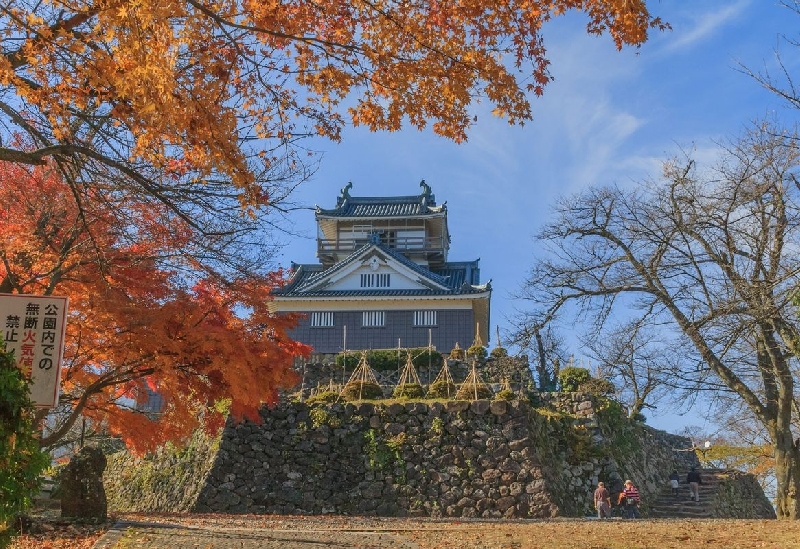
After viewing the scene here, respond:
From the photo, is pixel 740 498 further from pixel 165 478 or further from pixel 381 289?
pixel 165 478

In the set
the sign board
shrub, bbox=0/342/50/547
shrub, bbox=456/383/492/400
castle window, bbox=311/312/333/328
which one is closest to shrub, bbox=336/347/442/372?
castle window, bbox=311/312/333/328

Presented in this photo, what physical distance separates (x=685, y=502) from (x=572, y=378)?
517 cm

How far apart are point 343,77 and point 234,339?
17.4 feet

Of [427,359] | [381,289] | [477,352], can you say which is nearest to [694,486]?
[477,352]

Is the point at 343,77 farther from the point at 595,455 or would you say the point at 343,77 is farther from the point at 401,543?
the point at 595,455

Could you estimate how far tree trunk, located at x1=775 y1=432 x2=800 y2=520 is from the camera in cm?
1323

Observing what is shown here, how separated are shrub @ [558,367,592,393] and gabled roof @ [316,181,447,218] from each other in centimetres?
1342

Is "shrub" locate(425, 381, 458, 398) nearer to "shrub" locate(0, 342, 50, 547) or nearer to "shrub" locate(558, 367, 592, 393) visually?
"shrub" locate(558, 367, 592, 393)

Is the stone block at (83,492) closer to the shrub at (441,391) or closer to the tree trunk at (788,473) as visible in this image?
the shrub at (441,391)

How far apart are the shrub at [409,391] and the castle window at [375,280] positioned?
374 inches

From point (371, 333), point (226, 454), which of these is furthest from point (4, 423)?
point (371, 333)

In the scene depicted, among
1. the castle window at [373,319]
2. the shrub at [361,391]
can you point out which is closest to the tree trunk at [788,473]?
the shrub at [361,391]

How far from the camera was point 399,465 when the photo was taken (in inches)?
682

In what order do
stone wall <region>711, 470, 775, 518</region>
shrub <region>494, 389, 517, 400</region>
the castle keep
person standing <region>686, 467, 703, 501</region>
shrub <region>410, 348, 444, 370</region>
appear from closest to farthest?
shrub <region>494, 389, 517, 400</region>
person standing <region>686, 467, 703, 501</region>
stone wall <region>711, 470, 775, 518</region>
shrub <region>410, 348, 444, 370</region>
the castle keep
